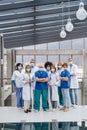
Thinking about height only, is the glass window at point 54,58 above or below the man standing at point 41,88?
above

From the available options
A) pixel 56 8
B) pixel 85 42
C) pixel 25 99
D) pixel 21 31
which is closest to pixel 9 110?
pixel 25 99

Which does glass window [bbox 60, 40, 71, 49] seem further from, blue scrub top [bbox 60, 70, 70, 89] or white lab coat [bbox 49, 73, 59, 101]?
white lab coat [bbox 49, 73, 59, 101]

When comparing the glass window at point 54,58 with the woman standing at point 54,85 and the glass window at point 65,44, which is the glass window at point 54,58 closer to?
the glass window at point 65,44

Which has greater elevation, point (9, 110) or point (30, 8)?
point (30, 8)

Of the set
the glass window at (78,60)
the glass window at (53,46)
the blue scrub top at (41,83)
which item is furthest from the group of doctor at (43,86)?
the glass window at (53,46)

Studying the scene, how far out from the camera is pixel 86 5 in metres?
12.3

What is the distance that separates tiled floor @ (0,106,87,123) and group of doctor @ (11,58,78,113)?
26cm

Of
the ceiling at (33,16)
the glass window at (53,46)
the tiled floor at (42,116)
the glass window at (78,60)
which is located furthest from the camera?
the glass window at (53,46)

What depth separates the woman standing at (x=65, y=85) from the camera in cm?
933

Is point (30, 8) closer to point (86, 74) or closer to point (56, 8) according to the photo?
point (56, 8)

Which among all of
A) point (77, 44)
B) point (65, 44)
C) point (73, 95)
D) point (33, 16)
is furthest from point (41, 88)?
point (77, 44)

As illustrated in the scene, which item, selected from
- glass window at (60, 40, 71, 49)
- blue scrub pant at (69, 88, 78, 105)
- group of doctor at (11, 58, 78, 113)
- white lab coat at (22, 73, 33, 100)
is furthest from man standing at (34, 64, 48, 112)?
glass window at (60, 40, 71, 49)

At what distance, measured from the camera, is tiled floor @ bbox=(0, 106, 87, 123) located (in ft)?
26.2

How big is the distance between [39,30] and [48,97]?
23.1ft
